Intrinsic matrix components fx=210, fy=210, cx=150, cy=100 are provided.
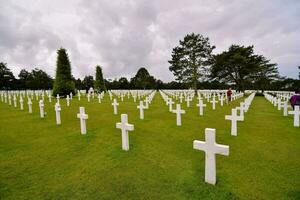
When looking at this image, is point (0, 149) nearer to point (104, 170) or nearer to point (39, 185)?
point (39, 185)

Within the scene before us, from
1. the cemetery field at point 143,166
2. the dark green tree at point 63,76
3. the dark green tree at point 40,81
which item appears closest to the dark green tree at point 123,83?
the dark green tree at point 40,81

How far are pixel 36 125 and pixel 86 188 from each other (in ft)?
20.1

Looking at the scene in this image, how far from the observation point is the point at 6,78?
58344 millimetres

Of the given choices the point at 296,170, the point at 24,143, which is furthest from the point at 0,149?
the point at 296,170

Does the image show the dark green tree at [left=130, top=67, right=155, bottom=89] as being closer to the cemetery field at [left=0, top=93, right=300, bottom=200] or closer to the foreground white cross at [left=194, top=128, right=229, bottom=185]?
the cemetery field at [left=0, top=93, right=300, bottom=200]

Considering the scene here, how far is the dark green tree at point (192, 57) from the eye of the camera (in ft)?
117

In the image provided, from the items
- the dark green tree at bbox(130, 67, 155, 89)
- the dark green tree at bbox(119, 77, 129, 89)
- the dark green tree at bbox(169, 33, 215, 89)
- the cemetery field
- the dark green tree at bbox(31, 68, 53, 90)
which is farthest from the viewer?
the dark green tree at bbox(130, 67, 155, 89)

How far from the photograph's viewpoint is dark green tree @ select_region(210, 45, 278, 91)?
120 ft

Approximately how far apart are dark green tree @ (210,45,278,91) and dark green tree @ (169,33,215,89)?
3445mm

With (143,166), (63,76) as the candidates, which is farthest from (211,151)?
(63,76)

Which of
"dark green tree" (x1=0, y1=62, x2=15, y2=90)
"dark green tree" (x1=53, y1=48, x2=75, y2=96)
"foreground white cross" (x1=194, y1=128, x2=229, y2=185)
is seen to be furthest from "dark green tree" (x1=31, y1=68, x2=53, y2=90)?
"foreground white cross" (x1=194, y1=128, x2=229, y2=185)

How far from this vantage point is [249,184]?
3531mm

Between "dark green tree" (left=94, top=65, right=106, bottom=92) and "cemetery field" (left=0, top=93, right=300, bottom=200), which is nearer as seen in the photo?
"cemetery field" (left=0, top=93, right=300, bottom=200)

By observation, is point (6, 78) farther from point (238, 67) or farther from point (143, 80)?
point (238, 67)
